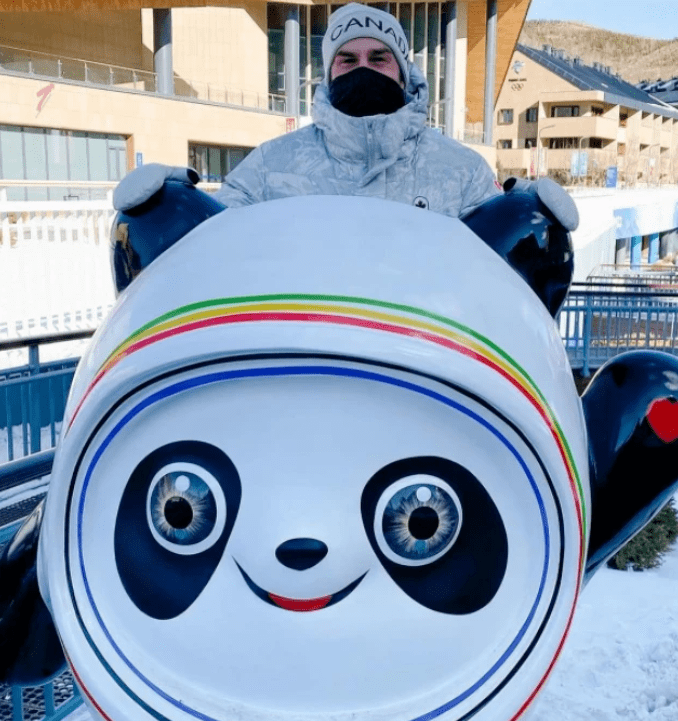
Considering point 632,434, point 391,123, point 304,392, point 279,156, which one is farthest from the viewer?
point 279,156

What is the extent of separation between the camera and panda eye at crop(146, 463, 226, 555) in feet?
4.32

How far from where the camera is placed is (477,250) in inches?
56.8

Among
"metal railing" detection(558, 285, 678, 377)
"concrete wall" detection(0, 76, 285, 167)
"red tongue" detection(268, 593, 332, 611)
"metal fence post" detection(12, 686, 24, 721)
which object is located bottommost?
"metal fence post" detection(12, 686, 24, 721)

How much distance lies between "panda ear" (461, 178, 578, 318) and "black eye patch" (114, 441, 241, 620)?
61 cm

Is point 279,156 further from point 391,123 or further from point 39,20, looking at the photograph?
point 39,20

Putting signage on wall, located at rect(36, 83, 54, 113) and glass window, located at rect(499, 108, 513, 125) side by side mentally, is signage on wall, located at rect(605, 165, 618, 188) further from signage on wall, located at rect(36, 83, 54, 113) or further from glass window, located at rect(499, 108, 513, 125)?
signage on wall, located at rect(36, 83, 54, 113)

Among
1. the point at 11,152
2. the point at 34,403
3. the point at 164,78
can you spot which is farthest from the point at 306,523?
the point at 164,78

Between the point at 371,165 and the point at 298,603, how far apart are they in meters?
1.06

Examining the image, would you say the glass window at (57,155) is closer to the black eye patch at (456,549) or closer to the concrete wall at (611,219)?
the concrete wall at (611,219)

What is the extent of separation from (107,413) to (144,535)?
19 cm

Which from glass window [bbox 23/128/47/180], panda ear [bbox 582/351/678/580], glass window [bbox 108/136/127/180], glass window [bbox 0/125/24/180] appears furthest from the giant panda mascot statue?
glass window [bbox 108/136/127/180]

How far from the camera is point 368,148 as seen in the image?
6.57ft

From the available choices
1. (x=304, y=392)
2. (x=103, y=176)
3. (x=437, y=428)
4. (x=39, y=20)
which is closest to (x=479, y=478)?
(x=437, y=428)

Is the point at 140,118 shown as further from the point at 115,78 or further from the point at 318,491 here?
the point at 318,491
